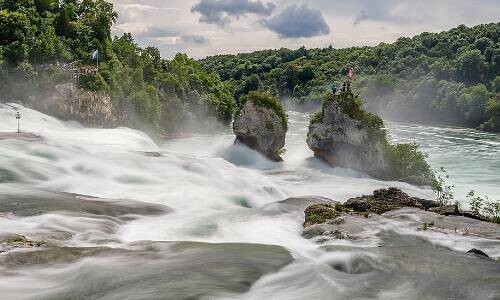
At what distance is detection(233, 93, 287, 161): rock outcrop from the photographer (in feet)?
161

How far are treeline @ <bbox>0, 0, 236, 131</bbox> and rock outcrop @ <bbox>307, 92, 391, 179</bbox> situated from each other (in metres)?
26.8

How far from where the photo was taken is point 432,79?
123500 millimetres

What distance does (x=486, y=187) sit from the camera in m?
45.8

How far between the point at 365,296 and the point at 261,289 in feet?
9.44

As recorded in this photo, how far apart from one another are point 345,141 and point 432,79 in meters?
85.2

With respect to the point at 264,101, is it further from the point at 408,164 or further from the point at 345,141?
the point at 408,164

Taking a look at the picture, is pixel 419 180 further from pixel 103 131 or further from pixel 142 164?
pixel 103 131

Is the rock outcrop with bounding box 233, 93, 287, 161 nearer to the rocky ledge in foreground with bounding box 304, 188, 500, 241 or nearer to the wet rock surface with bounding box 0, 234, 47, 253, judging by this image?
the rocky ledge in foreground with bounding box 304, 188, 500, 241

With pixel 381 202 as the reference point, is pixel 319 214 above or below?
below

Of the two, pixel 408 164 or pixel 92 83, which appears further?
pixel 92 83

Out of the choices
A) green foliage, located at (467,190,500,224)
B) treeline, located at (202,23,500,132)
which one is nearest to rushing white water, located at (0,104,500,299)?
green foliage, located at (467,190,500,224)

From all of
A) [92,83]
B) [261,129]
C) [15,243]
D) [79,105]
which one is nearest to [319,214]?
[15,243]

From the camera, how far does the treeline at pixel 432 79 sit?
112m

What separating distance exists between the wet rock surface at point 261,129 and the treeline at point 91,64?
19.9 metres
